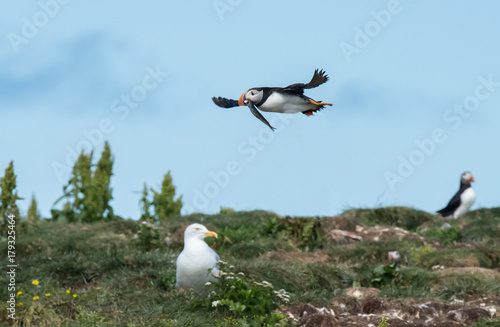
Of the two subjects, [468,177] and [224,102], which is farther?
[468,177]

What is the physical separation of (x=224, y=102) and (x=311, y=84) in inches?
15.2

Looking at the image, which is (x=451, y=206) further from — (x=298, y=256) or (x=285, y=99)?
(x=285, y=99)

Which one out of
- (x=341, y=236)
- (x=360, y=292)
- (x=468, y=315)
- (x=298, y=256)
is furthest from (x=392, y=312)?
(x=341, y=236)

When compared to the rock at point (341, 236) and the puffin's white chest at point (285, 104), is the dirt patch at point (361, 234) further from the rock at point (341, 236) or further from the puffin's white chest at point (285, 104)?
the puffin's white chest at point (285, 104)

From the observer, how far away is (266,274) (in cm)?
742

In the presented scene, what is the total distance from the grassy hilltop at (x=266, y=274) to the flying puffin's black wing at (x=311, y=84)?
3678 mm

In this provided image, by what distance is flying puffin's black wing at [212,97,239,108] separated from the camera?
2.36 metres

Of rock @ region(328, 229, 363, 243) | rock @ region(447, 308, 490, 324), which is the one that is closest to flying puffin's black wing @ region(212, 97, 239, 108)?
rock @ region(447, 308, 490, 324)

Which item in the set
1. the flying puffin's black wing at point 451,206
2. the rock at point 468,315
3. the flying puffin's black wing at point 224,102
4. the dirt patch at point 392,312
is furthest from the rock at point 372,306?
the flying puffin's black wing at point 451,206

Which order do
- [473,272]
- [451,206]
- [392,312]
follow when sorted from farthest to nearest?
[451,206]
[473,272]
[392,312]

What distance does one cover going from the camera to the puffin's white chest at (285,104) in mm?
2186

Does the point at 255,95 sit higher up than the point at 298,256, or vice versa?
the point at 255,95

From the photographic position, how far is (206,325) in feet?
18.3

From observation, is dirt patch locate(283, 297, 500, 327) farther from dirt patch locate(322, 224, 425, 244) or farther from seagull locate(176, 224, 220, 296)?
dirt patch locate(322, 224, 425, 244)
